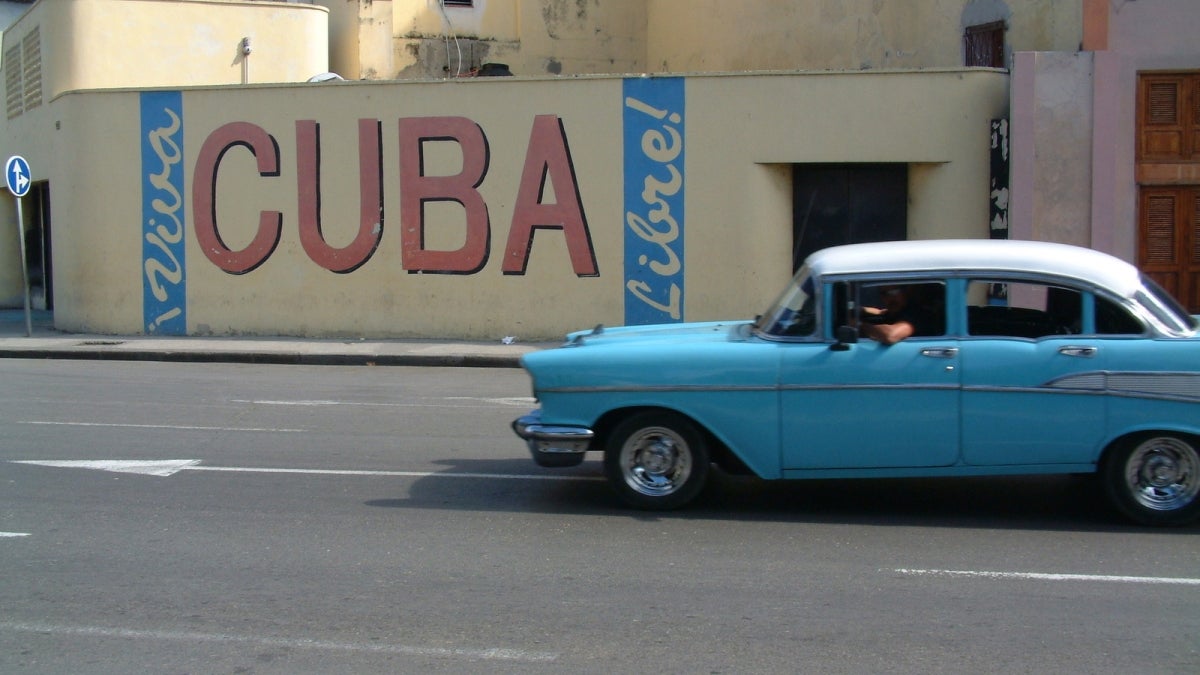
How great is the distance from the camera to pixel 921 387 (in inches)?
283

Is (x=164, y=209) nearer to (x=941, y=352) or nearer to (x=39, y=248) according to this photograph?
(x=39, y=248)

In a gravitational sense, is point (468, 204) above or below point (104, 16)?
below

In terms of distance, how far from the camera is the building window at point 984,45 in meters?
18.9

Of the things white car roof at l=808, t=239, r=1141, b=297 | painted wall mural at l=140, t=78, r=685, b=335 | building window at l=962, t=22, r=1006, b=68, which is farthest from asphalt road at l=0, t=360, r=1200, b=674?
building window at l=962, t=22, r=1006, b=68

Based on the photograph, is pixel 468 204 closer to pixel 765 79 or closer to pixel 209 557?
pixel 765 79

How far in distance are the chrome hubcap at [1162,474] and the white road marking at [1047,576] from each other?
3.30 ft

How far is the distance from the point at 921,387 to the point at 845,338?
0.53m

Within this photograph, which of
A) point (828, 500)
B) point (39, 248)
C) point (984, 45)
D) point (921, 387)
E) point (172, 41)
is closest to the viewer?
point (921, 387)

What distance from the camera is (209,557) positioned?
6699 mm

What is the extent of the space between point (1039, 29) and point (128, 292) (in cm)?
1492

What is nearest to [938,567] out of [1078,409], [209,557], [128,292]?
[1078,409]

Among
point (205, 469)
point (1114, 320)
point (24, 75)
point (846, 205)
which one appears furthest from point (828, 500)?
point (24, 75)

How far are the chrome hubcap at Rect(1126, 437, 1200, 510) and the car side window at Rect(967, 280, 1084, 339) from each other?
814 millimetres

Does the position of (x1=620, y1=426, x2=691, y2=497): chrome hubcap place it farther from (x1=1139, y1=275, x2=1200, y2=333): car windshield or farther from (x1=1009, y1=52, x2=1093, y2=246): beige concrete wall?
(x1=1009, y1=52, x2=1093, y2=246): beige concrete wall
